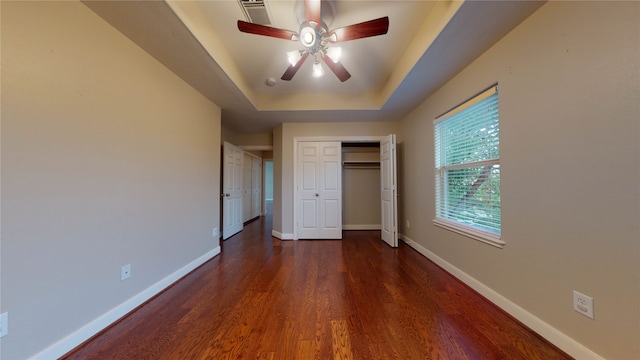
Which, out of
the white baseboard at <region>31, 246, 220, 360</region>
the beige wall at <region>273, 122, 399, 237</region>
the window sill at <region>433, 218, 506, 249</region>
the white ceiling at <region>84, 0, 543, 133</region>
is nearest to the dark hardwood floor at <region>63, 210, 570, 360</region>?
the white baseboard at <region>31, 246, 220, 360</region>

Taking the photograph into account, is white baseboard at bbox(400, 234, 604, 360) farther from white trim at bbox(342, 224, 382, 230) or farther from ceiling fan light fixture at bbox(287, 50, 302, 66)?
ceiling fan light fixture at bbox(287, 50, 302, 66)

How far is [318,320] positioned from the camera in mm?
1630

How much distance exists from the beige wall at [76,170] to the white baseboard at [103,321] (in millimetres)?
42

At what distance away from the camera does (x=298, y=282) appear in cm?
226

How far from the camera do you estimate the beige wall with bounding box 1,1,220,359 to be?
3.70 ft

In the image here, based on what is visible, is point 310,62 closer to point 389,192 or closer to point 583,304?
point 389,192

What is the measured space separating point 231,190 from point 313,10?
3596 millimetres

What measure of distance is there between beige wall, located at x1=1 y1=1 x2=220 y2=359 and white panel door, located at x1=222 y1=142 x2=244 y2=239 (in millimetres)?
1827

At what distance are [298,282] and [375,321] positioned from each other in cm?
92

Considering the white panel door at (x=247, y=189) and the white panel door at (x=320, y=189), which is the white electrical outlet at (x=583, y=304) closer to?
the white panel door at (x=320, y=189)

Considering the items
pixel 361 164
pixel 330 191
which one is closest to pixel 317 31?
pixel 330 191

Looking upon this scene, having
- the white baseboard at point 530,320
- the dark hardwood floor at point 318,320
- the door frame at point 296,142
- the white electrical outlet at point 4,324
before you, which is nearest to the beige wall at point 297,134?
the door frame at point 296,142

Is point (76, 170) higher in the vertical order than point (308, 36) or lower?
lower

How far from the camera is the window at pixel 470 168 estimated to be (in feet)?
6.30
